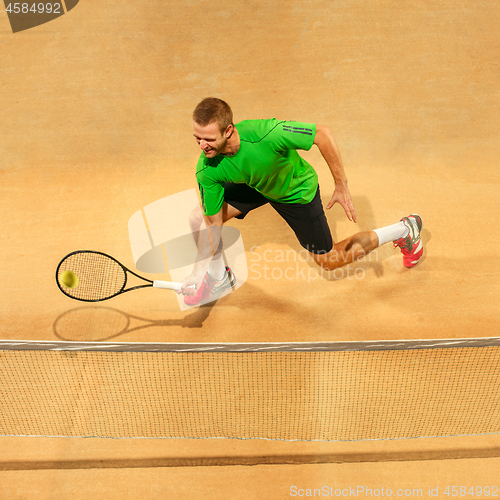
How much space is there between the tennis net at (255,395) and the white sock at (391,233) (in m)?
0.98

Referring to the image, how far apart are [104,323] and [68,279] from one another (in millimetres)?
826

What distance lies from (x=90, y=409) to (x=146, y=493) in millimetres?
831

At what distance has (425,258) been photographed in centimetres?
433

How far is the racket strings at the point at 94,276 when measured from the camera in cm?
383

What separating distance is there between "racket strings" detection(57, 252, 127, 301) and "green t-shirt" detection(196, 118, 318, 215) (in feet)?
4.30

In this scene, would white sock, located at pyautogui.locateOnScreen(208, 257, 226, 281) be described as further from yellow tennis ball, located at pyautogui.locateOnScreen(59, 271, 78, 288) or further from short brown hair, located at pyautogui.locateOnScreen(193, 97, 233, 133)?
short brown hair, located at pyautogui.locateOnScreen(193, 97, 233, 133)

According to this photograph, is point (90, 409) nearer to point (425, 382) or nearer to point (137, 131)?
point (425, 382)

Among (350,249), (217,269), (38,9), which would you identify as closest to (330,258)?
(350,249)

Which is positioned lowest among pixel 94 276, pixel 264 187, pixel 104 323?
pixel 104 323

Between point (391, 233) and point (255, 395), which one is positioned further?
point (391, 233)

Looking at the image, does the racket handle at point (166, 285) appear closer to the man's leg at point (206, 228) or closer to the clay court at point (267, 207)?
the man's leg at point (206, 228)

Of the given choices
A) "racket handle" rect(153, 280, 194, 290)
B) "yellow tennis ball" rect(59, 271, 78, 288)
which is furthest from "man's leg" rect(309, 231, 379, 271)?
"yellow tennis ball" rect(59, 271, 78, 288)

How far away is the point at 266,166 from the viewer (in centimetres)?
299

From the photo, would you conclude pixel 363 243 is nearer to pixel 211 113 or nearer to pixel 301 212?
pixel 301 212
